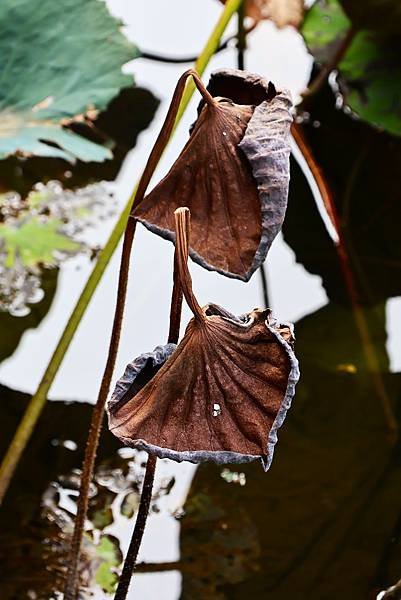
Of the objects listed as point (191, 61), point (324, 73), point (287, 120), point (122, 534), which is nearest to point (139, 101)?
point (191, 61)

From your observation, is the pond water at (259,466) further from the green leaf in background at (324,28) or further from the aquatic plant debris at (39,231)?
the green leaf in background at (324,28)

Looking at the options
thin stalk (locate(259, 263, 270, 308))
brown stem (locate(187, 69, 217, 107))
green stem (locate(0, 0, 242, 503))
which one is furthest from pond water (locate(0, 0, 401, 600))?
brown stem (locate(187, 69, 217, 107))

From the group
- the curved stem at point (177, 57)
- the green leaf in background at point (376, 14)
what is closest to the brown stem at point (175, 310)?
the green leaf in background at point (376, 14)

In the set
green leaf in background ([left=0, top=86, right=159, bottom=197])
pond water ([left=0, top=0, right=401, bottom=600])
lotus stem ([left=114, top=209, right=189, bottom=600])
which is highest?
lotus stem ([left=114, top=209, right=189, bottom=600])

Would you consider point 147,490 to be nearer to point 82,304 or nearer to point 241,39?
point 82,304

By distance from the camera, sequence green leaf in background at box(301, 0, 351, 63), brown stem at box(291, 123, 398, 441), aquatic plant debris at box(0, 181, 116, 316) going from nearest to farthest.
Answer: brown stem at box(291, 123, 398, 441)
aquatic plant debris at box(0, 181, 116, 316)
green leaf in background at box(301, 0, 351, 63)

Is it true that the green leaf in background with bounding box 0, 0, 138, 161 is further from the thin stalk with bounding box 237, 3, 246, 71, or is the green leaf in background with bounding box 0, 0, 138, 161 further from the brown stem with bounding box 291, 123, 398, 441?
the thin stalk with bounding box 237, 3, 246, 71

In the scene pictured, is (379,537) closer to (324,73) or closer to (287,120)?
(287,120)
